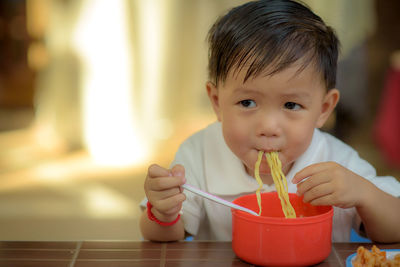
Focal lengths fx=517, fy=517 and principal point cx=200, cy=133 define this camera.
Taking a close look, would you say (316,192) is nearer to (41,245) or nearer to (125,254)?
(125,254)

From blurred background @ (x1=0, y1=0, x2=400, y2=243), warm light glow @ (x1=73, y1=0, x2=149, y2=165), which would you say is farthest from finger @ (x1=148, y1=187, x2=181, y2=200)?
warm light glow @ (x1=73, y1=0, x2=149, y2=165)

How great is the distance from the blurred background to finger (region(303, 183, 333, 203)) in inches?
97.0

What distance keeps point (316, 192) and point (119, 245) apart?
1.21 ft

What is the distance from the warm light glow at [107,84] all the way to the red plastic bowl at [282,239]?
310 cm

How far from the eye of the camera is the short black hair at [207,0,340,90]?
98 cm

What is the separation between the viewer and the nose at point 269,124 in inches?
37.7

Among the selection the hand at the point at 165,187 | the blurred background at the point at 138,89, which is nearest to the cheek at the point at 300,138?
the hand at the point at 165,187

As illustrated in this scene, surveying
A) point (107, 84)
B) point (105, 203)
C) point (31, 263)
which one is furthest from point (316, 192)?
point (107, 84)

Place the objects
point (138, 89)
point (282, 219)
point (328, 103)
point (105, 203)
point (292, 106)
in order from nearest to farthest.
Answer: point (282, 219)
point (292, 106)
point (328, 103)
point (105, 203)
point (138, 89)

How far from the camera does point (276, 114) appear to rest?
3.18ft

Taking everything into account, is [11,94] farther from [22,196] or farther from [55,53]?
[22,196]

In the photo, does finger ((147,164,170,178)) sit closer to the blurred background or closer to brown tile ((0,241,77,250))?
brown tile ((0,241,77,250))

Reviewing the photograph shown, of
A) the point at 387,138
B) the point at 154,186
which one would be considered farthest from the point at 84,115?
the point at 154,186

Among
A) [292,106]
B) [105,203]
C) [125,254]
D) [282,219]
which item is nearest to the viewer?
[282,219]
